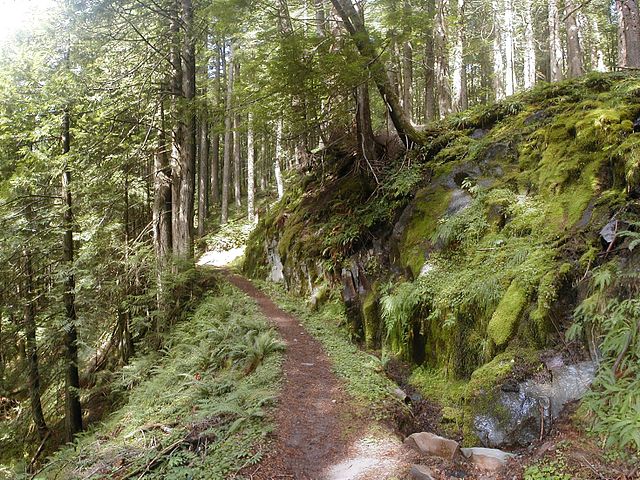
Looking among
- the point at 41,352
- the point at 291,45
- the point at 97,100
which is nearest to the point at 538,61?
the point at 291,45

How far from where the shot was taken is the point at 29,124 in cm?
1073

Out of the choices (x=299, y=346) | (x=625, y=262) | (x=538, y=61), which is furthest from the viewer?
(x=538, y=61)

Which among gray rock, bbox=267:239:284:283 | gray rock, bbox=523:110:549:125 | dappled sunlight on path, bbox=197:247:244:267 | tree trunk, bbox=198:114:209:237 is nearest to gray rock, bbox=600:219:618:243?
gray rock, bbox=523:110:549:125

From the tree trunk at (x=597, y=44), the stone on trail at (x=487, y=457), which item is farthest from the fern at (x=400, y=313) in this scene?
the tree trunk at (x=597, y=44)

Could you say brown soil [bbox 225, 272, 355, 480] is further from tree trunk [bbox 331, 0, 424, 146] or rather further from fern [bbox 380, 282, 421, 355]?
tree trunk [bbox 331, 0, 424, 146]

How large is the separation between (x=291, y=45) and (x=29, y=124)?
738 centimetres

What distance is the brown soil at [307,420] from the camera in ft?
14.7

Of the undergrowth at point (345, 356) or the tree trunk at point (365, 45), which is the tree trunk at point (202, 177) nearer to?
the undergrowth at point (345, 356)

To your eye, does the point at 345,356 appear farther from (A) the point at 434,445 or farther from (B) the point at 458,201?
(B) the point at 458,201

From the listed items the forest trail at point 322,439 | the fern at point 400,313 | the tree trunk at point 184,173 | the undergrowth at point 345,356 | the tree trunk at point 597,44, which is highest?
the tree trunk at point 597,44

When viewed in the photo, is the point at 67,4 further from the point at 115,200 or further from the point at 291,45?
the point at 291,45

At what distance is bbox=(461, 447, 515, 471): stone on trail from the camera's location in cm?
397

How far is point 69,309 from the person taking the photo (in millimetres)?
10430

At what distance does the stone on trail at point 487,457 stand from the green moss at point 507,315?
149 centimetres
